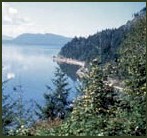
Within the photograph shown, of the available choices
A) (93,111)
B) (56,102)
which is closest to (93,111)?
(93,111)

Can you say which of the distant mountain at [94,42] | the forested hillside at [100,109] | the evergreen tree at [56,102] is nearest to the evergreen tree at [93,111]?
the forested hillside at [100,109]

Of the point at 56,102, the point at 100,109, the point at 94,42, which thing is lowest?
the point at 56,102

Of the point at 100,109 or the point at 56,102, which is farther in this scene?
the point at 56,102

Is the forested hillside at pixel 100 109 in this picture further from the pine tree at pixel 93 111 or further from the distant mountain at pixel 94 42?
the distant mountain at pixel 94 42

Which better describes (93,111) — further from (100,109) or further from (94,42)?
(94,42)

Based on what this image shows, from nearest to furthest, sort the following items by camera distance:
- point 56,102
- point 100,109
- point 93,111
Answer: point 93,111
point 100,109
point 56,102

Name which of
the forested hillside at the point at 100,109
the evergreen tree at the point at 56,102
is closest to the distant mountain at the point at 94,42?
the evergreen tree at the point at 56,102

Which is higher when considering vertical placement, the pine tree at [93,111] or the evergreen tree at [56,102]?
the pine tree at [93,111]

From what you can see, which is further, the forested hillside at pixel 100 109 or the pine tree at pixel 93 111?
the forested hillside at pixel 100 109


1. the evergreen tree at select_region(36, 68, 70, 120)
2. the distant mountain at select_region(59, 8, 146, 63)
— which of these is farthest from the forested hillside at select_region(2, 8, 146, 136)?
the distant mountain at select_region(59, 8, 146, 63)

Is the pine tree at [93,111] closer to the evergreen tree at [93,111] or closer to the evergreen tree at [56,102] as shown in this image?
the evergreen tree at [93,111]

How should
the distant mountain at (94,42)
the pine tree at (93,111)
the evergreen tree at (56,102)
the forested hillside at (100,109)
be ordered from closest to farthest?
1. the pine tree at (93,111)
2. the forested hillside at (100,109)
3. the evergreen tree at (56,102)
4. the distant mountain at (94,42)

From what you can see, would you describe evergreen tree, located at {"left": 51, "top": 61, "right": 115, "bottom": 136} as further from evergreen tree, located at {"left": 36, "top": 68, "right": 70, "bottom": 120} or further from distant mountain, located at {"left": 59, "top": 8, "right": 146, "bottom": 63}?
distant mountain, located at {"left": 59, "top": 8, "right": 146, "bottom": 63}

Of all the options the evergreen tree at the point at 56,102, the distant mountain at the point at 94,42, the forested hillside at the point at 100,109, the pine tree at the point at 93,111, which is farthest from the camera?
the distant mountain at the point at 94,42
